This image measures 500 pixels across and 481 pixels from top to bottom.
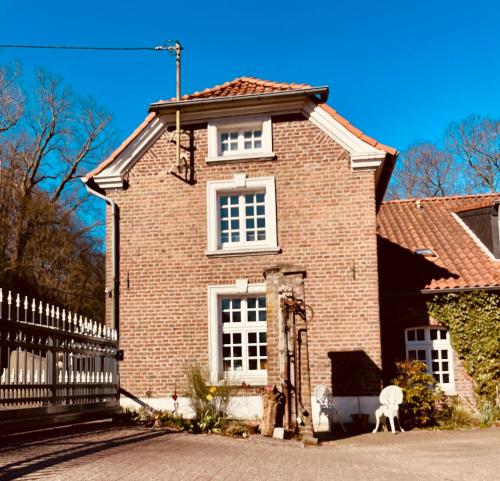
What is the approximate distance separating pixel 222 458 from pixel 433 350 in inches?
327

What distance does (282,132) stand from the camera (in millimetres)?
14281

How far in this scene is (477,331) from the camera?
14.2 metres

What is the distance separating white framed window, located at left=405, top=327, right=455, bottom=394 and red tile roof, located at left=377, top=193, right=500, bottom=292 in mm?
1118

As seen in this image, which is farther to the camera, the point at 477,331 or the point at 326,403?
the point at 477,331

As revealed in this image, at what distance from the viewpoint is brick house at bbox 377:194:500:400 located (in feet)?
47.6

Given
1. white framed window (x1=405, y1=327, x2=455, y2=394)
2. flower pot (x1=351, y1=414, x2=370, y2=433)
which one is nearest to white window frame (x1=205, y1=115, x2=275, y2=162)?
white framed window (x1=405, y1=327, x2=455, y2=394)

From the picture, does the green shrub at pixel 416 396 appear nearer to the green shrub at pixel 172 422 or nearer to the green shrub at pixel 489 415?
the green shrub at pixel 489 415

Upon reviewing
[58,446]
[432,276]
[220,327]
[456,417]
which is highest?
[432,276]

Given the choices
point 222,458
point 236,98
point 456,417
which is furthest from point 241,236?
point 222,458

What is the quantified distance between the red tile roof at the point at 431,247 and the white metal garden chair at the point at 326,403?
320 cm

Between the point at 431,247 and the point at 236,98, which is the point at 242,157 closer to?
the point at 236,98

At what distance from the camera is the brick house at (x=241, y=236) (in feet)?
43.8

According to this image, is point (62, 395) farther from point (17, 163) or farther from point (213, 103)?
point (17, 163)

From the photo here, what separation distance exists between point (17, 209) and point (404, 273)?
672 inches
